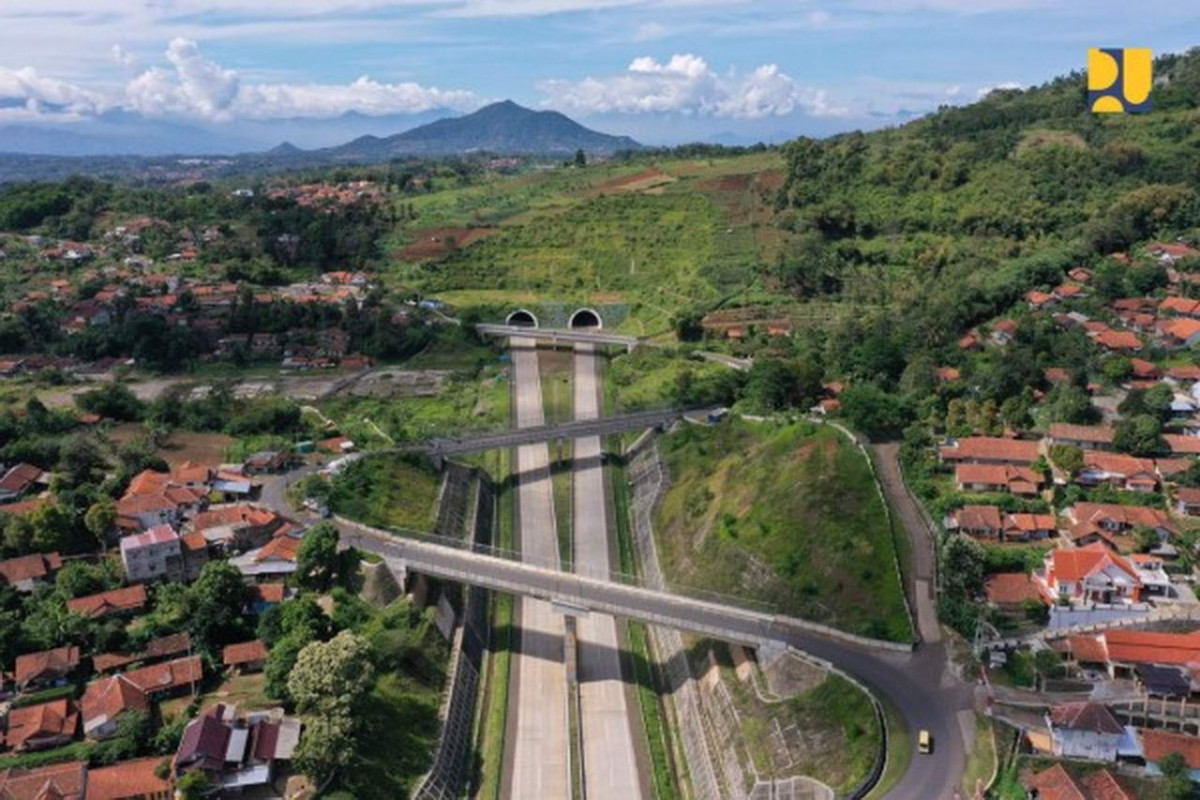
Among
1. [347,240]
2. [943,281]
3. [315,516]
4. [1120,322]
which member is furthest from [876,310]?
[347,240]

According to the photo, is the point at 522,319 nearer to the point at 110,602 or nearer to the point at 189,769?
the point at 110,602

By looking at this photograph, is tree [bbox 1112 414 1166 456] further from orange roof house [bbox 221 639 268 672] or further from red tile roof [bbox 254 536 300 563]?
orange roof house [bbox 221 639 268 672]

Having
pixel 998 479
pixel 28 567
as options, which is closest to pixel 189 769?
pixel 28 567

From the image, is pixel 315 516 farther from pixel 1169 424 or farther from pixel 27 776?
pixel 1169 424

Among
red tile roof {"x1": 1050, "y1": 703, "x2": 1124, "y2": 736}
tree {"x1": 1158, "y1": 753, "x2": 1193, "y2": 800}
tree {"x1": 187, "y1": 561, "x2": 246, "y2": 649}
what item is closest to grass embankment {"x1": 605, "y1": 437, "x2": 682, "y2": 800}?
red tile roof {"x1": 1050, "y1": 703, "x2": 1124, "y2": 736}

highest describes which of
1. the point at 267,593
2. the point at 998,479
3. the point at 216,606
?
the point at 998,479

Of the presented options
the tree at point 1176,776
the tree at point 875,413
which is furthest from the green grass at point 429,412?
the tree at point 1176,776

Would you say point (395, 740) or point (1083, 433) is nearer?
point (395, 740)
